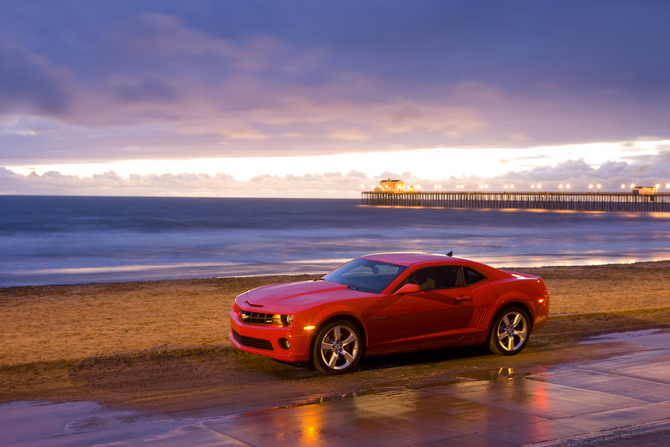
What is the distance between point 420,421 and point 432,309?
259cm

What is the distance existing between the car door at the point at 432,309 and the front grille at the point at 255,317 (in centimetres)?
158

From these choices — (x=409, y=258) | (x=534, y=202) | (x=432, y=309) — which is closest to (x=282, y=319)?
(x=432, y=309)

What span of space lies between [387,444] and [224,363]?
376 centimetres

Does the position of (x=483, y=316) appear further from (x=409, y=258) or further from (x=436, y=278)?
(x=409, y=258)

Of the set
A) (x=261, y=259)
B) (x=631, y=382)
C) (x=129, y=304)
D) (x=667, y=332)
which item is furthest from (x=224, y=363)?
(x=261, y=259)

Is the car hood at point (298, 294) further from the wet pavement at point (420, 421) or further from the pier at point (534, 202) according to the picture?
the pier at point (534, 202)

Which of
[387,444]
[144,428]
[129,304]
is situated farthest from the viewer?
[129,304]

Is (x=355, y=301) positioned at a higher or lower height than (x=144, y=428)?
higher

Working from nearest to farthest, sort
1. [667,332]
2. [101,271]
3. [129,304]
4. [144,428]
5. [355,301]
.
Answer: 1. [144,428]
2. [355,301]
3. [667,332]
4. [129,304]
5. [101,271]

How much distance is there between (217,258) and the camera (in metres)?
34.3

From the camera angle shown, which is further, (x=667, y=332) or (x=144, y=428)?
(x=667, y=332)

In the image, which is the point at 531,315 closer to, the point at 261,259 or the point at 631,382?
the point at 631,382

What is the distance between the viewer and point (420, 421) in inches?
228

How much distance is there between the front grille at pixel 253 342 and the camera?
762 centimetres
